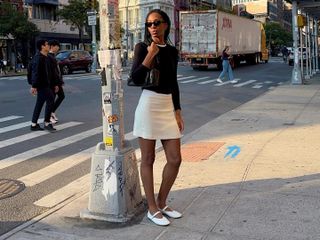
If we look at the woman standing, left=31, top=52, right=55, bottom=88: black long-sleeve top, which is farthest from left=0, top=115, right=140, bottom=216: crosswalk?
the woman standing

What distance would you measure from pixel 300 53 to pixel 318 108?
10411mm

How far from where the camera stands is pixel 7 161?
7.74 m

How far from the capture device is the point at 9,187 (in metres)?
6.32

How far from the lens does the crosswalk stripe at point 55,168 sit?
665 cm

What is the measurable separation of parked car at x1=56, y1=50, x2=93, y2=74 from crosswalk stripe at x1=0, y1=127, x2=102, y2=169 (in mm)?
23276

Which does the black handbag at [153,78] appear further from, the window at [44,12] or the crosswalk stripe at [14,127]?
the window at [44,12]

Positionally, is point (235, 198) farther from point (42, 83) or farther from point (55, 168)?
point (42, 83)

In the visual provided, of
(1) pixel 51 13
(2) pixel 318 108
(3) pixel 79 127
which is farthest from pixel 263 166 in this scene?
(1) pixel 51 13

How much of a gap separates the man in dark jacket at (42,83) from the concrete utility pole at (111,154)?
5.49 metres

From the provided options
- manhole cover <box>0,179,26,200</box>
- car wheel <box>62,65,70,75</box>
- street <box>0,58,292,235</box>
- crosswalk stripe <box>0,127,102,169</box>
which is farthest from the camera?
car wheel <box>62,65,70,75</box>

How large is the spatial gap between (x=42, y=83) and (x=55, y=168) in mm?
3387

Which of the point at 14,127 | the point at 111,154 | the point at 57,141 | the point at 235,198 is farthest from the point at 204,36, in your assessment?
the point at 111,154

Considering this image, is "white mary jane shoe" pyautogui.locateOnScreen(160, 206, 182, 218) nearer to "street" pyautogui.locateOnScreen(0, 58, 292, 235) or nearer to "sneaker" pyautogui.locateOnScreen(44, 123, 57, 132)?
"street" pyautogui.locateOnScreen(0, 58, 292, 235)

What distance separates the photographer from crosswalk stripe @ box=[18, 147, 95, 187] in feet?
21.8
